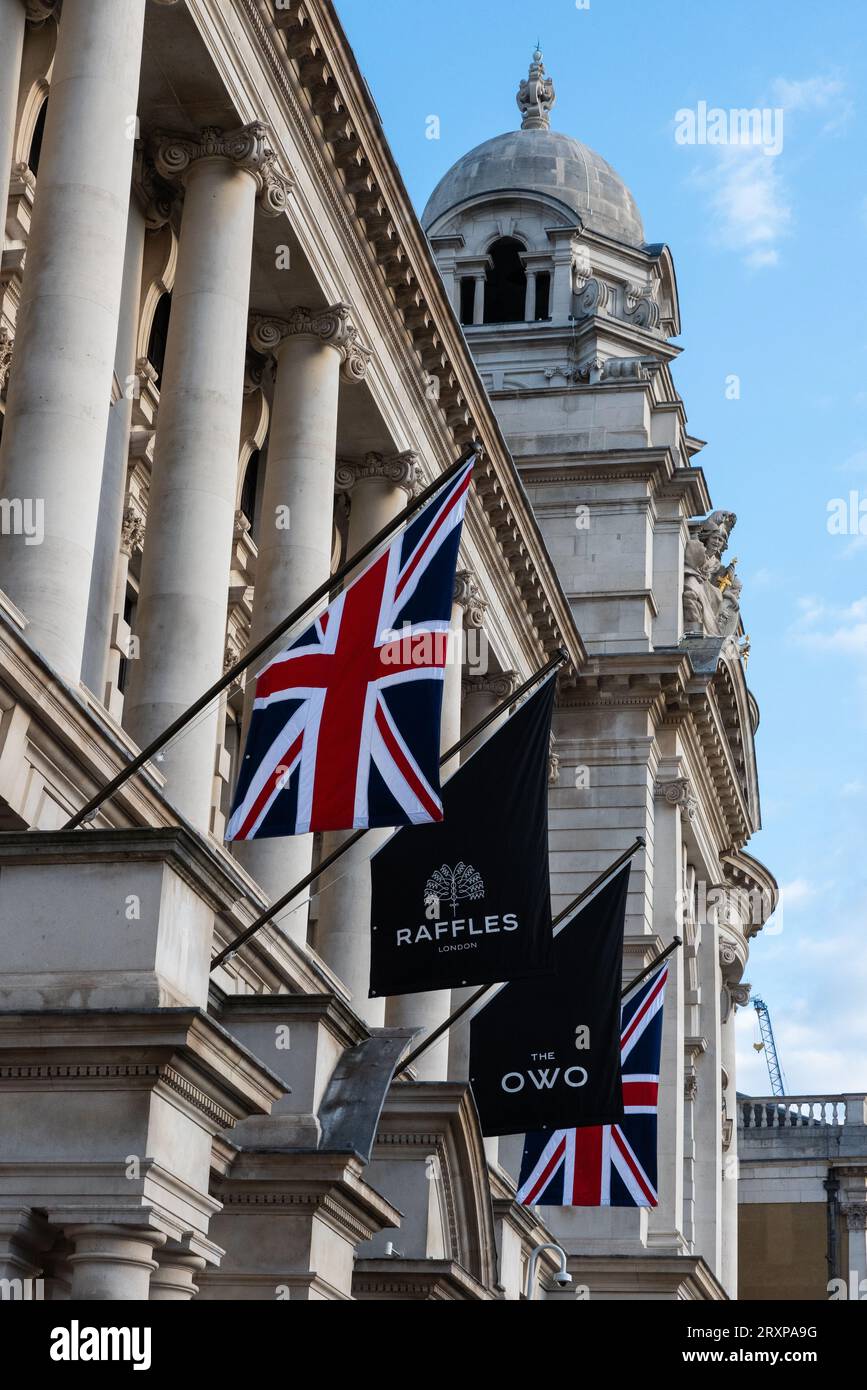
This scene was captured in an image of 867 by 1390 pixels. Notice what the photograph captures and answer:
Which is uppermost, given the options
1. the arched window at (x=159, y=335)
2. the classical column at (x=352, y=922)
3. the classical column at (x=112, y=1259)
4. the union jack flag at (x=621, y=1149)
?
the arched window at (x=159, y=335)

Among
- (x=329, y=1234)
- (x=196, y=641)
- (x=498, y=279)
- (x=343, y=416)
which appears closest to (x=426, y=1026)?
(x=343, y=416)

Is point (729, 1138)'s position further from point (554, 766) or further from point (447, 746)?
point (447, 746)

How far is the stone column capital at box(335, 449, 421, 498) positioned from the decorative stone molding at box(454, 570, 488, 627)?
3834 millimetres

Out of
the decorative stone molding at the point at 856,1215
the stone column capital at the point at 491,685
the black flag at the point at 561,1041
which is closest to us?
the black flag at the point at 561,1041

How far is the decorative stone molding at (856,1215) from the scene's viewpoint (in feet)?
226

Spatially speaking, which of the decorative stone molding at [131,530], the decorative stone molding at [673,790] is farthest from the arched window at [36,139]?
the decorative stone molding at [673,790]

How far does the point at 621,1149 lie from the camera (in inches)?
1166

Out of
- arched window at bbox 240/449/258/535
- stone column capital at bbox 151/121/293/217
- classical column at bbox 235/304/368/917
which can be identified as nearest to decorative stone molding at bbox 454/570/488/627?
arched window at bbox 240/449/258/535

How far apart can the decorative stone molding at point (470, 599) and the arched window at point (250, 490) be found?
→ 4552 mm

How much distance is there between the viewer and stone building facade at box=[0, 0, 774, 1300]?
1566 cm

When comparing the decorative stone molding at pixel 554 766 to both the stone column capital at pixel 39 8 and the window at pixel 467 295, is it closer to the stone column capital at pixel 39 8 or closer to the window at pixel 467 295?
the window at pixel 467 295

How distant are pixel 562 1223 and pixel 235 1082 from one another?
2988 centimetres

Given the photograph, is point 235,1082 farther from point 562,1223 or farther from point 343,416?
point 562,1223
